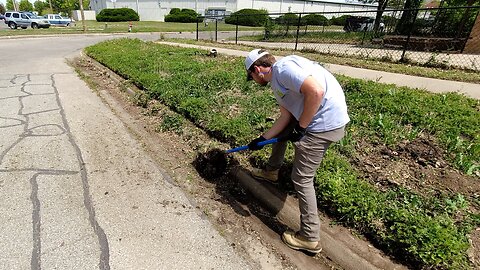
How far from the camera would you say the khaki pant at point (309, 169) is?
2277 millimetres

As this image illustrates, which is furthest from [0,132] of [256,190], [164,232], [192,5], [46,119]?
[192,5]

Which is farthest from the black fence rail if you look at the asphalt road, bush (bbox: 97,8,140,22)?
bush (bbox: 97,8,140,22)

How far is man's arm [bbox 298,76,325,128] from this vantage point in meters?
2.05

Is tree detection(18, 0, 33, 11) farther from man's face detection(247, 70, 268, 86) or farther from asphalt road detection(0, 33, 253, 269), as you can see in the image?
man's face detection(247, 70, 268, 86)

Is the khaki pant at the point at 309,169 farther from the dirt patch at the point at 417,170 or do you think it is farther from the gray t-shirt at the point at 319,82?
the dirt patch at the point at 417,170

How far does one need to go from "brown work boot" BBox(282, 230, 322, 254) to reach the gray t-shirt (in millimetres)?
911

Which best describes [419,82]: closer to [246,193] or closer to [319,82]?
[246,193]

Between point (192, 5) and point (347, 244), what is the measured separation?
51.8 meters

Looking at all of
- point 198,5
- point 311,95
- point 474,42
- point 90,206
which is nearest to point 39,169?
point 90,206

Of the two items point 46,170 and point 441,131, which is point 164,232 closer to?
point 46,170

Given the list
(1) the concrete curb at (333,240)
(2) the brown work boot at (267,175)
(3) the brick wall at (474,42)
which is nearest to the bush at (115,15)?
(3) the brick wall at (474,42)

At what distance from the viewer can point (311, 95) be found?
81.1 inches

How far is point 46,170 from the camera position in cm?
337

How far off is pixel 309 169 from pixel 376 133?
5.55ft
